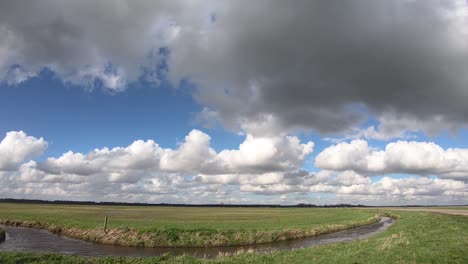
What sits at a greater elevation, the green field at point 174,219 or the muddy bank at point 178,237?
the green field at point 174,219

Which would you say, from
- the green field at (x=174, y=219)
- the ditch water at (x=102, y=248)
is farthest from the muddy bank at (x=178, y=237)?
the green field at (x=174, y=219)

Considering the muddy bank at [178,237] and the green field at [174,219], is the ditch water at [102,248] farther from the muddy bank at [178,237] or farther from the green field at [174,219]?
the green field at [174,219]

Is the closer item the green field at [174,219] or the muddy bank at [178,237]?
the muddy bank at [178,237]

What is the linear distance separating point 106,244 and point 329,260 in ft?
102

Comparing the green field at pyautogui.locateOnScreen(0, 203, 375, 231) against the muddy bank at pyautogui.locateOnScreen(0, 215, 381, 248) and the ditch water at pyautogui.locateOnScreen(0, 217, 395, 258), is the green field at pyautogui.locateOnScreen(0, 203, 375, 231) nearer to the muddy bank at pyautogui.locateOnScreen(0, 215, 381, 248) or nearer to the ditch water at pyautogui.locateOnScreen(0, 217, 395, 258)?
the muddy bank at pyautogui.locateOnScreen(0, 215, 381, 248)

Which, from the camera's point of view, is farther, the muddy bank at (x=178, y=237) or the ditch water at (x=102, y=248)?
the muddy bank at (x=178, y=237)

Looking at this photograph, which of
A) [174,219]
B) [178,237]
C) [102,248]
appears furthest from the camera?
[174,219]

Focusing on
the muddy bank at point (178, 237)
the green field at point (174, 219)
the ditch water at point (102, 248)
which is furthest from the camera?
the green field at point (174, 219)

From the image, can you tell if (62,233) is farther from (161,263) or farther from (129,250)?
(161,263)

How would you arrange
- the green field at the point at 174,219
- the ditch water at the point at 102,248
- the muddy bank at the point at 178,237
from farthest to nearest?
the green field at the point at 174,219
the muddy bank at the point at 178,237
the ditch water at the point at 102,248

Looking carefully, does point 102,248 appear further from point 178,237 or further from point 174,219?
point 174,219

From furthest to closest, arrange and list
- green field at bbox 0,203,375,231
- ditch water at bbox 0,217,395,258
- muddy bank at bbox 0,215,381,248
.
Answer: green field at bbox 0,203,375,231 < muddy bank at bbox 0,215,381,248 < ditch water at bbox 0,217,395,258

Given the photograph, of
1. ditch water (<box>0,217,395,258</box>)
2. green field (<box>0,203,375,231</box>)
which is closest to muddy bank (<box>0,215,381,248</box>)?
ditch water (<box>0,217,395,258</box>)

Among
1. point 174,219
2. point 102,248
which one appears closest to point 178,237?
point 102,248
